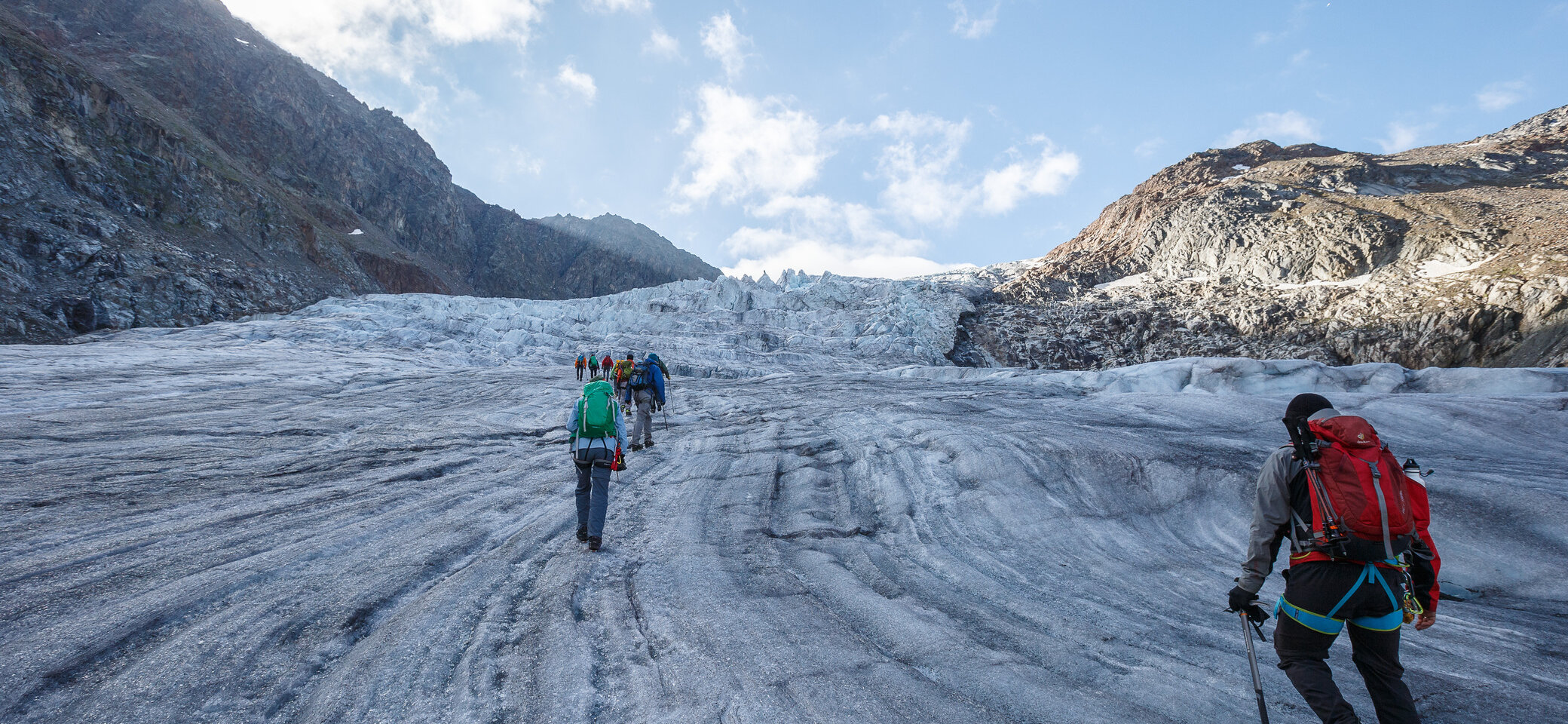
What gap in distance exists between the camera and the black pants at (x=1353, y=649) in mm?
3109

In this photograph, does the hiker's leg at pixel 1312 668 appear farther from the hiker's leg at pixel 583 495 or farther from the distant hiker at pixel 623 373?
the distant hiker at pixel 623 373

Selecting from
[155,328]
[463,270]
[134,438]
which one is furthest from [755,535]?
[463,270]

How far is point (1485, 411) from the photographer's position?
11125mm

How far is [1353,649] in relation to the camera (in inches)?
122

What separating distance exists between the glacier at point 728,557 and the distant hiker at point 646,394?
0.50 metres

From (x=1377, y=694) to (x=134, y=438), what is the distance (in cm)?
1633

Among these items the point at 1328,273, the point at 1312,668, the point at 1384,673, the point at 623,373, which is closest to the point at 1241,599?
the point at 1312,668

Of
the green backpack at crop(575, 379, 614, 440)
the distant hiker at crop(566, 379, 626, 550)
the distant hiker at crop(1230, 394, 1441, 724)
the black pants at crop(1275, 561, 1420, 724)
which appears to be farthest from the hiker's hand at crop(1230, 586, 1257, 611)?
the green backpack at crop(575, 379, 614, 440)

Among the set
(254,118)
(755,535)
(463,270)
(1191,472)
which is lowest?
(755,535)

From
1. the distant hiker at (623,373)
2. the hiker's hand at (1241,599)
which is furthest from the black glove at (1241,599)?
the distant hiker at (623,373)

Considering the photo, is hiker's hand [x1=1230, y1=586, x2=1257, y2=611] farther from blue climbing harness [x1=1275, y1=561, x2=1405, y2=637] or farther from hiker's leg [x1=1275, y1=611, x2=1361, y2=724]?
blue climbing harness [x1=1275, y1=561, x2=1405, y2=637]

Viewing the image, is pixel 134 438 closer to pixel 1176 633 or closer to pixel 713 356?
pixel 1176 633

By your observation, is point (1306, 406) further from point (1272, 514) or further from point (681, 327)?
point (681, 327)

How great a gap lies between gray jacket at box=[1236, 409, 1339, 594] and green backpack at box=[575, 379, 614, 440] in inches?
232
